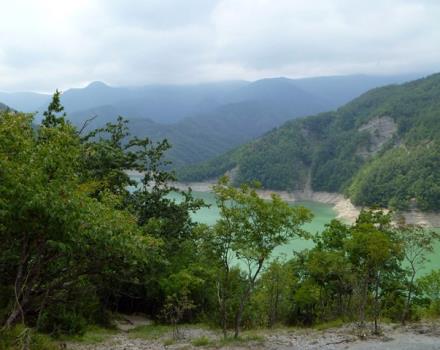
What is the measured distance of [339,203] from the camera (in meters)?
107

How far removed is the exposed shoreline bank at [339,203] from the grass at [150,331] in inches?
1433

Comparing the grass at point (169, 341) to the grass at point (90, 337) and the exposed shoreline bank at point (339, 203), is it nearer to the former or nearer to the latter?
→ the grass at point (90, 337)

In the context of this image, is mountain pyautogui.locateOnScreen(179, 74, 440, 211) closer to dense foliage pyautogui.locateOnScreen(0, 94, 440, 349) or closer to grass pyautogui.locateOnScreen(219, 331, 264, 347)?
dense foliage pyautogui.locateOnScreen(0, 94, 440, 349)

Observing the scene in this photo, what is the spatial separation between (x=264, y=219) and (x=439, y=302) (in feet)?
36.1

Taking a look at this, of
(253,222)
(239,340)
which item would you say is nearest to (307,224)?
(239,340)

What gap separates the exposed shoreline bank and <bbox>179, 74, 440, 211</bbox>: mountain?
8.33 feet

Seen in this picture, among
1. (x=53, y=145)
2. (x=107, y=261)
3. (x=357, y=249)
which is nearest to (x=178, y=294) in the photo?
(x=357, y=249)

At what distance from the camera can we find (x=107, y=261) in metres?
8.45

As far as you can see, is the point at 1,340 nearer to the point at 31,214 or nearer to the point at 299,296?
the point at 31,214

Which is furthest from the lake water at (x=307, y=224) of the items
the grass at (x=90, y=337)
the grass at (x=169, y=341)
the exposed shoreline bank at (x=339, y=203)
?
the grass at (x=169, y=341)

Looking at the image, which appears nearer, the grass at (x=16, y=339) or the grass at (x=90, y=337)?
the grass at (x=16, y=339)

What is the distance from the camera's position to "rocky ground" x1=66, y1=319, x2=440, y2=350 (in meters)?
13.0

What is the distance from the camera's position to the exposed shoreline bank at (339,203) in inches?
3115

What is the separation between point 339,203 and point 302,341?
315ft
